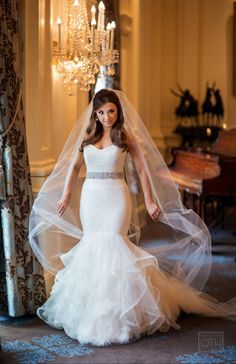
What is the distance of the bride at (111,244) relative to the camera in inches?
161

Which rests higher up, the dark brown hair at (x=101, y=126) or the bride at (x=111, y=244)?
the dark brown hair at (x=101, y=126)

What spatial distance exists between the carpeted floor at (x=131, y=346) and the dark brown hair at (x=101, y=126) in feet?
4.06

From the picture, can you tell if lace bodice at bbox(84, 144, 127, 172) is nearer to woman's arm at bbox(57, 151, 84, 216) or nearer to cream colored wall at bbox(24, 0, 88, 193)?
woman's arm at bbox(57, 151, 84, 216)

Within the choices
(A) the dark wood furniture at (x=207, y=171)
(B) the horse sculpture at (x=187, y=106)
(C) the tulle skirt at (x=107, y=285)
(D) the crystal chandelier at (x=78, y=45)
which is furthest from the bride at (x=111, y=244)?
(B) the horse sculpture at (x=187, y=106)

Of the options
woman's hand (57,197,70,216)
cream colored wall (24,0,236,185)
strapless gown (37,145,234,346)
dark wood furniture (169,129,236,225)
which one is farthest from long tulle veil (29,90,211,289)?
cream colored wall (24,0,236,185)

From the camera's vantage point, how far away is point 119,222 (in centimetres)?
424

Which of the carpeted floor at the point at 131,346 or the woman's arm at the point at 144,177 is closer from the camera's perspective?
the carpeted floor at the point at 131,346

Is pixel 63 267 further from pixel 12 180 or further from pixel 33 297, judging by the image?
pixel 12 180

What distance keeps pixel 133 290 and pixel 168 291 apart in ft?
1.56

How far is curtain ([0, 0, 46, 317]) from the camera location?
4.18 meters

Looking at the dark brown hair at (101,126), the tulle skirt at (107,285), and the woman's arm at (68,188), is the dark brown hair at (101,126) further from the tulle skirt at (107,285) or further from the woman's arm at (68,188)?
the tulle skirt at (107,285)

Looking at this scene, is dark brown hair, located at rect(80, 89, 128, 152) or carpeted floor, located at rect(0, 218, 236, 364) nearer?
carpeted floor, located at rect(0, 218, 236, 364)

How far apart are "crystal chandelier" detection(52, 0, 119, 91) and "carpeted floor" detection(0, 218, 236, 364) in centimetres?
199

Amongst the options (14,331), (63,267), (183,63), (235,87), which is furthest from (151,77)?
(14,331)
